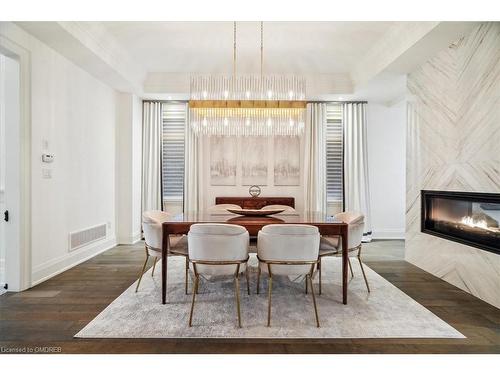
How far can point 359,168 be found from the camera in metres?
5.89

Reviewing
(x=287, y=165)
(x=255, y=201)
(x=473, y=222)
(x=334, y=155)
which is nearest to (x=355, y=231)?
(x=473, y=222)

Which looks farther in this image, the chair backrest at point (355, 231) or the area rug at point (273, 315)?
the chair backrest at point (355, 231)

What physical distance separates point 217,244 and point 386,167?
191 inches

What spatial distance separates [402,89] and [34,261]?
585 centimetres

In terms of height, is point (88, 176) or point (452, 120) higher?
point (452, 120)

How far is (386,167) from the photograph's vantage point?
241 inches

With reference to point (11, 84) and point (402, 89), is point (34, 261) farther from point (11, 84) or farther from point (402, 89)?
point (402, 89)

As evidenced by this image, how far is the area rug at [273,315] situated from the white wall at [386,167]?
10.0 ft

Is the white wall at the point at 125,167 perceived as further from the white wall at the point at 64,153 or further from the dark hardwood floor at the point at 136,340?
the dark hardwood floor at the point at 136,340

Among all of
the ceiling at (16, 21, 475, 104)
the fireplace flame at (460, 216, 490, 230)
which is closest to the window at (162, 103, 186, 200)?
the ceiling at (16, 21, 475, 104)

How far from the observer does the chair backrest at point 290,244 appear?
2436 millimetres

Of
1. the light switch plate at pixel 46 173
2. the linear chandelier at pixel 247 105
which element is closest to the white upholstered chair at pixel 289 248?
the linear chandelier at pixel 247 105

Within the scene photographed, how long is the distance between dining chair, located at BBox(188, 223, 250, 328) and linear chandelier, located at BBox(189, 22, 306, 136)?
1811 millimetres

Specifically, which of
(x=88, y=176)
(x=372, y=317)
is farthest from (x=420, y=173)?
(x=88, y=176)
